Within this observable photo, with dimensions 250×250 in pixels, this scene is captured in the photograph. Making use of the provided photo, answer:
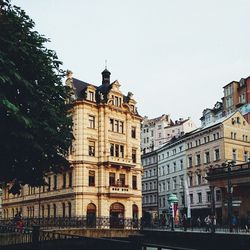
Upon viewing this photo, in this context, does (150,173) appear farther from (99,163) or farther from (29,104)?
(29,104)

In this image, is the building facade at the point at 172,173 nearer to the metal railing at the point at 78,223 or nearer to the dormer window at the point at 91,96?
the metal railing at the point at 78,223

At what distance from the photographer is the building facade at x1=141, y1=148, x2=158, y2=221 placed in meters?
93.5

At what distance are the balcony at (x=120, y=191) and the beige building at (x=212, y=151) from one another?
16560 millimetres

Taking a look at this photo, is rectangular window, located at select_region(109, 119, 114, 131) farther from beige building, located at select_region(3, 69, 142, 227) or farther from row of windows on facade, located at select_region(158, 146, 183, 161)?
row of windows on facade, located at select_region(158, 146, 183, 161)

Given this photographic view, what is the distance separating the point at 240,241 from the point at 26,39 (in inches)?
871

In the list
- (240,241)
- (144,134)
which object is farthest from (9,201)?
(144,134)

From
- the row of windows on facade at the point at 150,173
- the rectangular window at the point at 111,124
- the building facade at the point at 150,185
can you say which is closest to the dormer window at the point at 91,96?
the rectangular window at the point at 111,124

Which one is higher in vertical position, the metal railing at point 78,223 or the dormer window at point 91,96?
the dormer window at point 91,96

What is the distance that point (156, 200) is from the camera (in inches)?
3661

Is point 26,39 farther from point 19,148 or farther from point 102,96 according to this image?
point 102,96

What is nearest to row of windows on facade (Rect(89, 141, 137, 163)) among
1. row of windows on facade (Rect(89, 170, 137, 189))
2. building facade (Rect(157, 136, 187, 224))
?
row of windows on facade (Rect(89, 170, 137, 189))

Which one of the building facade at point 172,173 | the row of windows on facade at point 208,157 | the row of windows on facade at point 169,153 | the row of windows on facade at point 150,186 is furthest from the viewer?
the row of windows on facade at point 150,186

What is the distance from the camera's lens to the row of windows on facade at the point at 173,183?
8106cm

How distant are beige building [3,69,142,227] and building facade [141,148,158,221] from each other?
1221 inches
